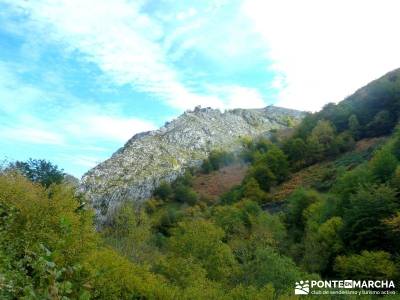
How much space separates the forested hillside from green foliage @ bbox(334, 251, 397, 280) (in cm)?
10

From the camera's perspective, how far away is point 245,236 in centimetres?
6438

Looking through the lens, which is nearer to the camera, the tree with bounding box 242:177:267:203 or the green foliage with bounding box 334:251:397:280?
the green foliage with bounding box 334:251:397:280

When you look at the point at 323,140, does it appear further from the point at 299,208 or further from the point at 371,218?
the point at 371,218

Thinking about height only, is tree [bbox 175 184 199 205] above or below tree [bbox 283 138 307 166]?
below

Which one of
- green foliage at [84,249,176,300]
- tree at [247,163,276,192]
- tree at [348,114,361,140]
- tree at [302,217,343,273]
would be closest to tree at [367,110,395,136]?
tree at [348,114,361,140]

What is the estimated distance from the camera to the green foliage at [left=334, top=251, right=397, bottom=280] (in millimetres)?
35438

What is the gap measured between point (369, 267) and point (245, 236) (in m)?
29.2

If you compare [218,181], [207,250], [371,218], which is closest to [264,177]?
[218,181]

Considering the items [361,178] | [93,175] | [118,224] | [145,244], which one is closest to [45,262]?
[361,178]

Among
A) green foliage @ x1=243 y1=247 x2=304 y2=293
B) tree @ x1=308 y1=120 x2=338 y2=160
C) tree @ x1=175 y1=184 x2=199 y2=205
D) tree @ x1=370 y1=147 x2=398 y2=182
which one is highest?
tree @ x1=308 y1=120 x2=338 y2=160

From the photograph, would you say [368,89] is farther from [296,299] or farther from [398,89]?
[296,299]

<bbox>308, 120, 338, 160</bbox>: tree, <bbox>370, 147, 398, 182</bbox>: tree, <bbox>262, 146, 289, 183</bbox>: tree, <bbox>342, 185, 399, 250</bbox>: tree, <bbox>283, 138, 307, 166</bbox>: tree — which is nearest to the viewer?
<bbox>342, 185, 399, 250</bbox>: tree

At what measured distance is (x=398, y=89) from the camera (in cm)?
10038

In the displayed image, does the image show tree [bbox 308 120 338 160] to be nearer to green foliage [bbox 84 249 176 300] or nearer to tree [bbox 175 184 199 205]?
tree [bbox 175 184 199 205]
